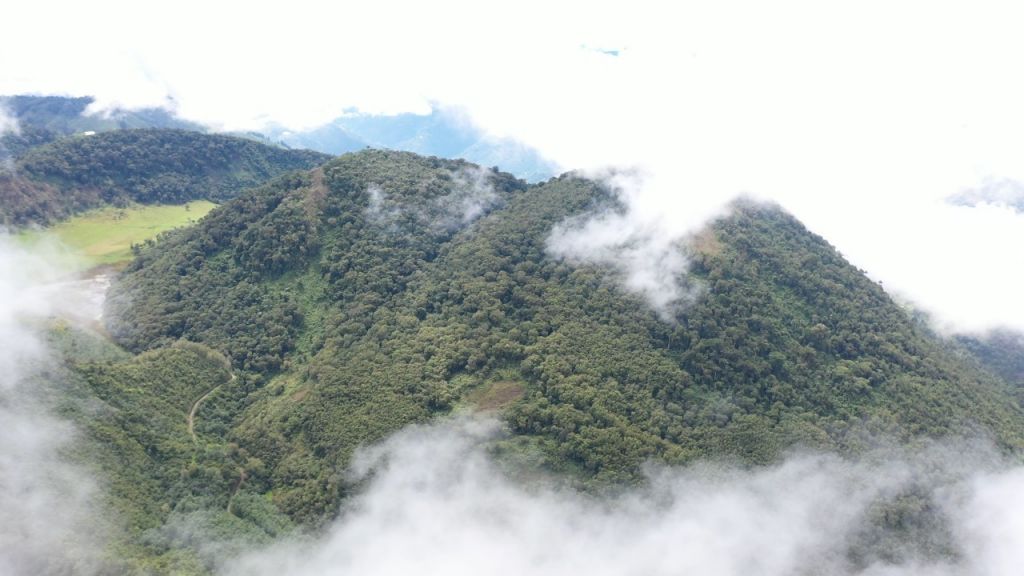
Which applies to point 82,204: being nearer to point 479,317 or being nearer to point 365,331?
point 365,331

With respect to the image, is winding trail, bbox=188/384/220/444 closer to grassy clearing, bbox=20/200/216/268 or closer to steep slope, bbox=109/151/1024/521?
steep slope, bbox=109/151/1024/521

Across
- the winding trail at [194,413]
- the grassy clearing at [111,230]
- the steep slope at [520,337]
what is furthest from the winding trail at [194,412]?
the grassy clearing at [111,230]

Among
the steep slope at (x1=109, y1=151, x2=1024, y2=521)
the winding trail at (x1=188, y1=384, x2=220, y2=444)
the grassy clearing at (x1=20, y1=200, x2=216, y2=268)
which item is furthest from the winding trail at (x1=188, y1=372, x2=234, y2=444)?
the grassy clearing at (x1=20, y1=200, x2=216, y2=268)

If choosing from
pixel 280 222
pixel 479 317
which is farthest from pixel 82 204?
pixel 479 317

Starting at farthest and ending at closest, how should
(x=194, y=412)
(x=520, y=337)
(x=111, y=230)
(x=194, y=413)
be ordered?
(x=111, y=230), (x=520, y=337), (x=194, y=412), (x=194, y=413)

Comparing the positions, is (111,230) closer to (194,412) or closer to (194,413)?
(194,412)

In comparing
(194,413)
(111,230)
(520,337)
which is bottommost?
(111,230)

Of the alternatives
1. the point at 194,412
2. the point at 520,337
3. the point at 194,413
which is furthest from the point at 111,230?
the point at 520,337

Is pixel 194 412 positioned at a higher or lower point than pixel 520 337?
lower
